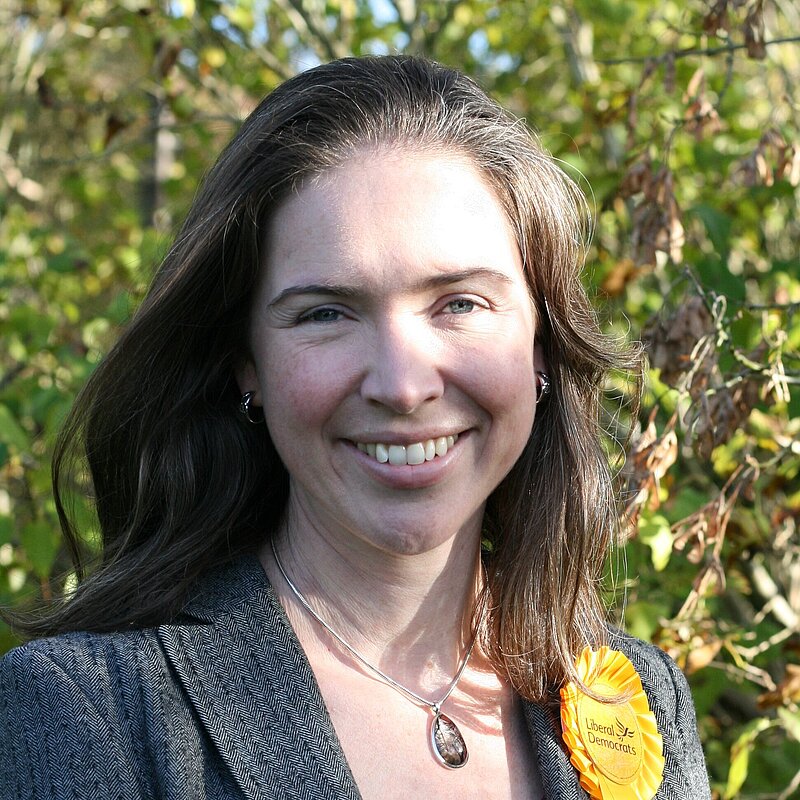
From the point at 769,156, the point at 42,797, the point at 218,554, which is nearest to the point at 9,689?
the point at 42,797

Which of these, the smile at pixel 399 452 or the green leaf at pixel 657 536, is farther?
the green leaf at pixel 657 536

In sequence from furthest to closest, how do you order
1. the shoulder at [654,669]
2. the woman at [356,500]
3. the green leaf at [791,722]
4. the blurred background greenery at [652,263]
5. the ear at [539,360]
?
the green leaf at [791,722], the blurred background greenery at [652,263], the shoulder at [654,669], the ear at [539,360], the woman at [356,500]

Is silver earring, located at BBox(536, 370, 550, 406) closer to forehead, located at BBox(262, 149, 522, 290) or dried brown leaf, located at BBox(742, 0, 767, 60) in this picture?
forehead, located at BBox(262, 149, 522, 290)

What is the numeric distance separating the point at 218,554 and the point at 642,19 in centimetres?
291

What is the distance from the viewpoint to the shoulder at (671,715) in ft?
6.58

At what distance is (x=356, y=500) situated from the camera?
1766 mm

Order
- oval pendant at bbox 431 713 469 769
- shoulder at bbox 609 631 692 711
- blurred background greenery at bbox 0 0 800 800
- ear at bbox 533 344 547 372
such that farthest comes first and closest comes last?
blurred background greenery at bbox 0 0 800 800, shoulder at bbox 609 631 692 711, ear at bbox 533 344 547 372, oval pendant at bbox 431 713 469 769

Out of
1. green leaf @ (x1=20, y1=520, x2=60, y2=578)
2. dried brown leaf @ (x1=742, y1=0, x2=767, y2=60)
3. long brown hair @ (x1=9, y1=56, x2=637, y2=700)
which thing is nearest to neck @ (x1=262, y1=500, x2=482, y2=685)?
long brown hair @ (x1=9, y1=56, x2=637, y2=700)

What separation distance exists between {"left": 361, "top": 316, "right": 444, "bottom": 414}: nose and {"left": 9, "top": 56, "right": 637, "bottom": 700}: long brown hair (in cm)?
27

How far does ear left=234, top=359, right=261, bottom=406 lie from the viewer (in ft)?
6.26

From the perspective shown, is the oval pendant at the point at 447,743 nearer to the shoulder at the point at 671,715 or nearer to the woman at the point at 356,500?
the woman at the point at 356,500

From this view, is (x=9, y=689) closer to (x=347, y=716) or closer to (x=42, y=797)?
(x=42, y=797)

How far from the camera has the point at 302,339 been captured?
5.70 feet

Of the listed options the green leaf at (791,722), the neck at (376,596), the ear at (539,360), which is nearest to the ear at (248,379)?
the neck at (376,596)
